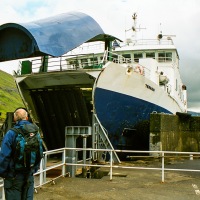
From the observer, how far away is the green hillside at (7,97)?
132 meters

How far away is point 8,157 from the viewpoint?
158 inches

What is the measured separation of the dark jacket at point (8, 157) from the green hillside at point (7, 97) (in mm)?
116243

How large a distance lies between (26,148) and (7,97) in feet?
498

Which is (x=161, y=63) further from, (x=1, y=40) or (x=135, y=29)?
(x=1, y=40)

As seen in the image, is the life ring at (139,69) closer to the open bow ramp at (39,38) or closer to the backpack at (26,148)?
the open bow ramp at (39,38)

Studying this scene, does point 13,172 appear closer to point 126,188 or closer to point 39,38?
point 126,188

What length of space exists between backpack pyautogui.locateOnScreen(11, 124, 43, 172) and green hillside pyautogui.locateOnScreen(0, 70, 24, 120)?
11625 cm

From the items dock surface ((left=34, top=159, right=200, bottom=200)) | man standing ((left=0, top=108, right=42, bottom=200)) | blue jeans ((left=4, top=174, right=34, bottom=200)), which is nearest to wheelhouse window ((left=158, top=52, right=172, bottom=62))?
dock surface ((left=34, top=159, right=200, bottom=200))

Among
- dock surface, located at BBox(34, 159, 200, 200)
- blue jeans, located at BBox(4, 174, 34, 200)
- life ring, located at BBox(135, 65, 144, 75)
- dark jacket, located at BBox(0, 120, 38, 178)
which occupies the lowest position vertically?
dock surface, located at BBox(34, 159, 200, 200)

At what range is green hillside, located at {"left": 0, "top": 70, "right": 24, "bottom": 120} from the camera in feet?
433

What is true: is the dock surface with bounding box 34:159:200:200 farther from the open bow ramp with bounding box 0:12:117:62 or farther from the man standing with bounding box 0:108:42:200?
the open bow ramp with bounding box 0:12:117:62

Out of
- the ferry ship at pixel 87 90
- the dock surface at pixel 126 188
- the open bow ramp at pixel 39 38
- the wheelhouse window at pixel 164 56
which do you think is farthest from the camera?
the wheelhouse window at pixel 164 56

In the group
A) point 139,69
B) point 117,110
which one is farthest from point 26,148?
point 139,69

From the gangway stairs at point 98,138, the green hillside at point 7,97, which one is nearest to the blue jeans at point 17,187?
the gangway stairs at point 98,138
